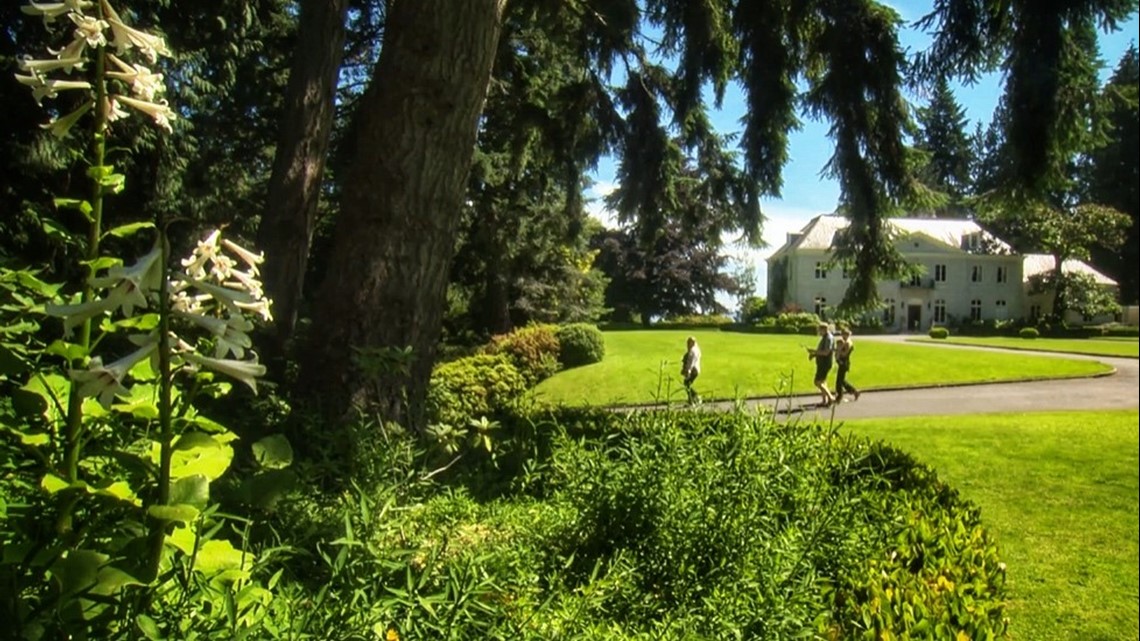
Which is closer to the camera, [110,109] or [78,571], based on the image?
[78,571]

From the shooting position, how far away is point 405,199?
3.10 meters

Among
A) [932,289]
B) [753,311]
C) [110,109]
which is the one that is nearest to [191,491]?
[110,109]

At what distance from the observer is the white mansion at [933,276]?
8.82ft

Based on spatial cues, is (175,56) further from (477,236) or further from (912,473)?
(912,473)

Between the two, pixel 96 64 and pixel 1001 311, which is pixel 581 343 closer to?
pixel 1001 311

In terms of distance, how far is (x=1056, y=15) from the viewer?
311 centimetres

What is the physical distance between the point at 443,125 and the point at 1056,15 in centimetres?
247

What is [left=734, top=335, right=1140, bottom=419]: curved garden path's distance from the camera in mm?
2740

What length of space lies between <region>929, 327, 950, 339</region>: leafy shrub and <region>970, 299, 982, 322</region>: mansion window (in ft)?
0.32

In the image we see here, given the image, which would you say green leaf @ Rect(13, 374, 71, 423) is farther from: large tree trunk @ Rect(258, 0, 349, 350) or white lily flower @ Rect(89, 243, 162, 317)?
large tree trunk @ Rect(258, 0, 349, 350)

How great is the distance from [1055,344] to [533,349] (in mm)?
1797

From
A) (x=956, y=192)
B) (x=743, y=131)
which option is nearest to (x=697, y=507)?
(x=956, y=192)

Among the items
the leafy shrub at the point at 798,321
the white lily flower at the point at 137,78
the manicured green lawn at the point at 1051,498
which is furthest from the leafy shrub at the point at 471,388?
the white lily flower at the point at 137,78

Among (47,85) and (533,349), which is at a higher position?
(47,85)
